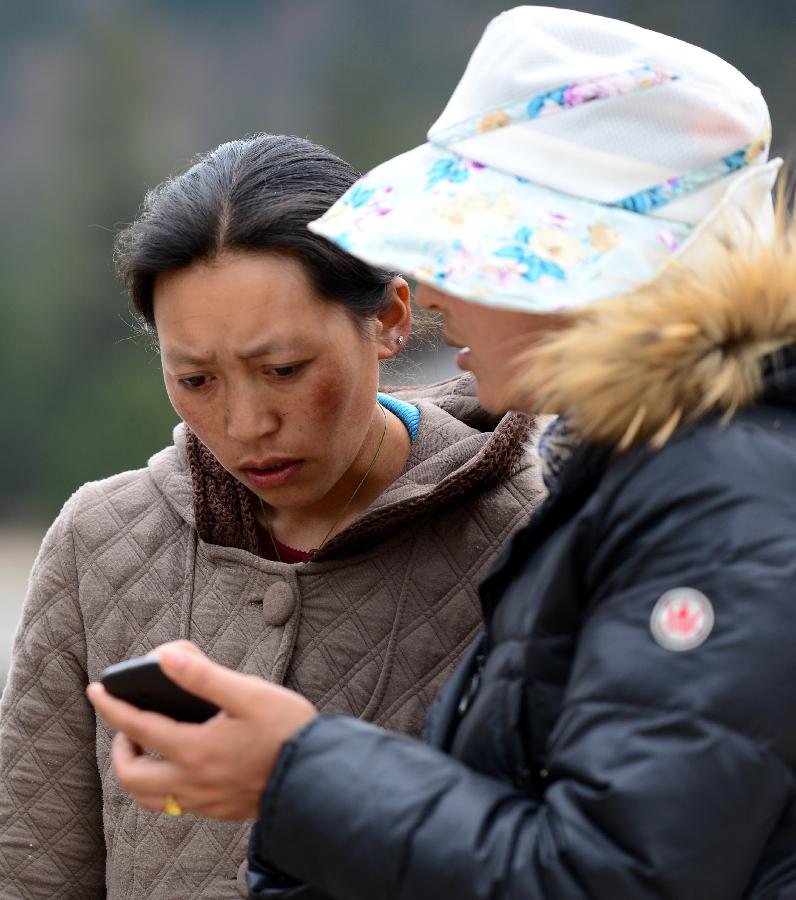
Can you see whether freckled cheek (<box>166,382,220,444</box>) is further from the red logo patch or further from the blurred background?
the blurred background

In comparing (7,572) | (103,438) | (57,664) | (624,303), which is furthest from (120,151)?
(624,303)

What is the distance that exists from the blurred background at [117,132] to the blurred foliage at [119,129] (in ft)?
0.05

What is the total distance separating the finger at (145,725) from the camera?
1.27 meters

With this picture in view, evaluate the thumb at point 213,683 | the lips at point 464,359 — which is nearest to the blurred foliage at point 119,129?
the lips at point 464,359

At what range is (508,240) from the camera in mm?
1365

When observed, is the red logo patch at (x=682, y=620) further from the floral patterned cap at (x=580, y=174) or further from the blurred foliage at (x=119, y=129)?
the blurred foliage at (x=119, y=129)

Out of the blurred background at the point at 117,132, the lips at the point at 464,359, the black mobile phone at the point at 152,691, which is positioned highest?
the lips at the point at 464,359

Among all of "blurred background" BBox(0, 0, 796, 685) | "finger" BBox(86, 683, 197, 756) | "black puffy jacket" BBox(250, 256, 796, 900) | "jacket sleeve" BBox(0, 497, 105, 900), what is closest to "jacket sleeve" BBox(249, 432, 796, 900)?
"black puffy jacket" BBox(250, 256, 796, 900)

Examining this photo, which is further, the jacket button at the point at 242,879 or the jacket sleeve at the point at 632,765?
the jacket button at the point at 242,879

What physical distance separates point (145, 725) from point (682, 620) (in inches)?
19.6

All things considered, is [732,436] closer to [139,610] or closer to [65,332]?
[139,610]

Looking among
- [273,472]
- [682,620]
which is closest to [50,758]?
[273,472]

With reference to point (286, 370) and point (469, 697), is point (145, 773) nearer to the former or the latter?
point (469, 697)

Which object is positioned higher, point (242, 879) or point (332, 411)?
point (332, 411)
